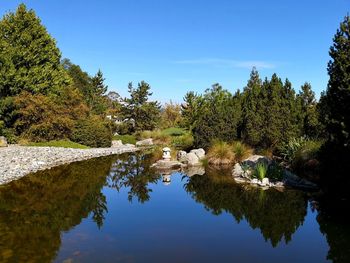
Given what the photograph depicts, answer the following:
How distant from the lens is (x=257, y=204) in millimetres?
10016

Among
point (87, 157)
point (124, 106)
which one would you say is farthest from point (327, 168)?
point (124, 106)

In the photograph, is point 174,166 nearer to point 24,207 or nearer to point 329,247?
point 24,207

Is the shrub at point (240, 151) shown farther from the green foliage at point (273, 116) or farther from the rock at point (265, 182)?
the rock at point (265, 182)

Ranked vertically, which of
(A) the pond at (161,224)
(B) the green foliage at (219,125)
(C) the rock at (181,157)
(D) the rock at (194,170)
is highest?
(B) the green foliage at (219,125)

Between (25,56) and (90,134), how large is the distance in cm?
807

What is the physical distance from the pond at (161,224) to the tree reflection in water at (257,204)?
0.02 metres

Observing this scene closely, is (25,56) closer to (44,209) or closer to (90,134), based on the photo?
(90,134)

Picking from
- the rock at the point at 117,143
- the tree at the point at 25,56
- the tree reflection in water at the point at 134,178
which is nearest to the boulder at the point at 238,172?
the tree reflection in water at the point at 134,178

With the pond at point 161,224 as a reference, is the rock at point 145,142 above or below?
above

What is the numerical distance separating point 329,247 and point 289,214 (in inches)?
88.4

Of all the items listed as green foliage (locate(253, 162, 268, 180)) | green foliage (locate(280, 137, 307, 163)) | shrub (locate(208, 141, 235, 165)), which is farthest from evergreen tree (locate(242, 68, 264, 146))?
green foliage (locate(253, 162, 268, 180))

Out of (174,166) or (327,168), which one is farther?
(174,166)

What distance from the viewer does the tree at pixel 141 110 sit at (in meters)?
39.8

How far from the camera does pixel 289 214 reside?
9.12 m
